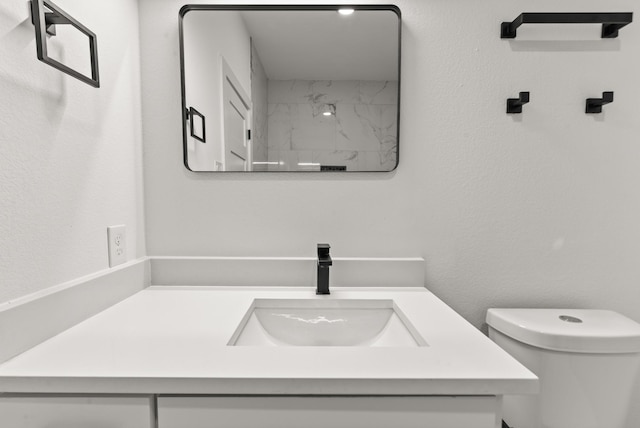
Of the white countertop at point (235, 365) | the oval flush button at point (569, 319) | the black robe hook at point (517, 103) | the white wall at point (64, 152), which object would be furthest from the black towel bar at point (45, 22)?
the oval flush button at point (569, 319)

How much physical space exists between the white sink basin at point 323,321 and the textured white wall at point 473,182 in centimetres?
21

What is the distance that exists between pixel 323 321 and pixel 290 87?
2.54 feet

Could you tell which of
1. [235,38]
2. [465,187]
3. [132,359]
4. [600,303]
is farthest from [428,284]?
[235,38]

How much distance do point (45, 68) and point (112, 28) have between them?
1.08ft

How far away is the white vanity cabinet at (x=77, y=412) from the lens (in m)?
0.56

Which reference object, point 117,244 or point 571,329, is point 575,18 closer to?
point 571,329

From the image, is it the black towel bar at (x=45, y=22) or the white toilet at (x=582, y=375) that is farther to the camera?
the white toilet at (x=582, y=375)

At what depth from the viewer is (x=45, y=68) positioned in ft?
2.36

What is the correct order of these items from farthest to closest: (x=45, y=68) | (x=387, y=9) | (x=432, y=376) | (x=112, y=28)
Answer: (x=387, y=9) < (x=112, y=28) < (x=45, y=68) < (x=432, y=376)

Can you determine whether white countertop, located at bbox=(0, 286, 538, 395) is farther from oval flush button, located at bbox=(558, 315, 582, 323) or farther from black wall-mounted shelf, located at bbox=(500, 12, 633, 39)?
black wall-mounted shelf, located at bbox=(500, 12, 633, 39)

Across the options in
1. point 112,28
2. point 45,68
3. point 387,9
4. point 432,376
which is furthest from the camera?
point 387,9

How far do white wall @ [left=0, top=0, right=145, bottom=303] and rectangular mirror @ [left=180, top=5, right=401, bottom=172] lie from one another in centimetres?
19

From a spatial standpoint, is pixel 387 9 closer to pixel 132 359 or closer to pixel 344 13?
pixel 344 13

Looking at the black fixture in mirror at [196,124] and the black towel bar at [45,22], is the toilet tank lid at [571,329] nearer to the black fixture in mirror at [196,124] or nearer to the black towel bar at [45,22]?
the black fixture in mirror at [196,124]
